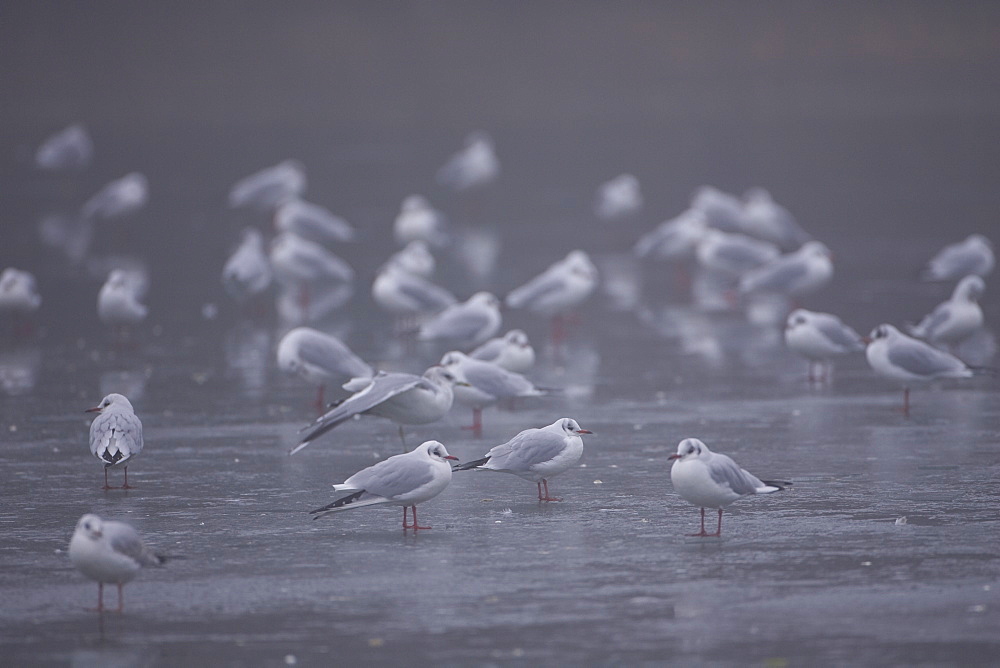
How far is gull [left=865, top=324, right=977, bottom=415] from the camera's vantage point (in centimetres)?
1338

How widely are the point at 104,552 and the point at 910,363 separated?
7.98m

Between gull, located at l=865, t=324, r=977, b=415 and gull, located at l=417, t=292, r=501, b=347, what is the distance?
435 centimetres

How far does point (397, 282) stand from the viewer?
18.0m

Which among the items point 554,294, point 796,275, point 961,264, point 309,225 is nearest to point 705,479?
point 554,294

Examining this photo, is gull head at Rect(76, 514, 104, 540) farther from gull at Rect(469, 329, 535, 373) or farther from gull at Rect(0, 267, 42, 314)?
gull at Rect(0, 267, 42, 314)

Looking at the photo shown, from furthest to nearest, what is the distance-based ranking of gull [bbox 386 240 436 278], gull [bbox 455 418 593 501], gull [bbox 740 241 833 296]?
1. gull [bbox 386 240 436 278]
2. gull [bbox 740 241 833 296]
3. gull [bbox 455 418 593 501]

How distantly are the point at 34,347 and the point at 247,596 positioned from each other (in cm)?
980

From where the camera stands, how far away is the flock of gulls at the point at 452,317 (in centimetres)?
954

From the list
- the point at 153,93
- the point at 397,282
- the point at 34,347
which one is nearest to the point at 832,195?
the point at 397,282

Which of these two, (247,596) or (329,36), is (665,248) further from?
(329,36)

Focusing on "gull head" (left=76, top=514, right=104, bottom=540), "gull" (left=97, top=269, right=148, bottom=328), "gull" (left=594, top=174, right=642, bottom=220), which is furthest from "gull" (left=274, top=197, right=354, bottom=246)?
"gull head" (left=76, top=514, right=104, bottom=540)

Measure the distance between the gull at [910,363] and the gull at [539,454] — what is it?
4287 millimetres

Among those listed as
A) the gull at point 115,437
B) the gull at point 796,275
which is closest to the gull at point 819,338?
the gull at point 796,275

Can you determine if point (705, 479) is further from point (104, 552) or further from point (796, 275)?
point (796, 275)
